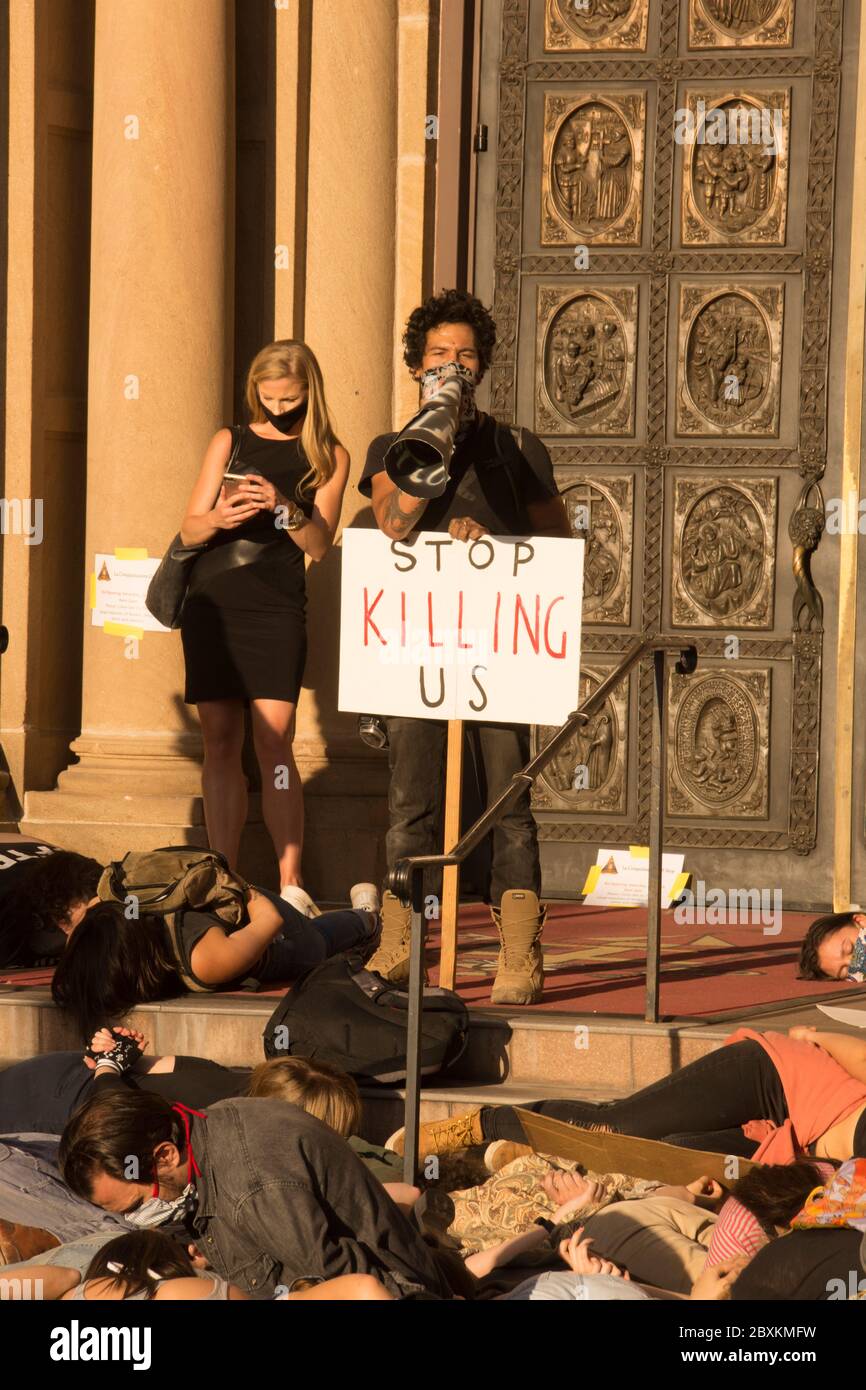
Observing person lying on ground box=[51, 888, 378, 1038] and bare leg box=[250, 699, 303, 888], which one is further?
bare leg box=[250, 699, 303, 888]

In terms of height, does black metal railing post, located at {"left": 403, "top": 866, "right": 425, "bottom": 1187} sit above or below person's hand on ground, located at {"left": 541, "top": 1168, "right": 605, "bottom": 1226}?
above

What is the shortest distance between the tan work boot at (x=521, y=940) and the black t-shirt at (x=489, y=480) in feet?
3.98

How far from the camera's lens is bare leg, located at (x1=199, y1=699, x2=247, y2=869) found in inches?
313

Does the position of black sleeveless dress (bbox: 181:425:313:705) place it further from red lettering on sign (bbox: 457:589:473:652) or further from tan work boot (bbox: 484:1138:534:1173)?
tan work boot (bbox: 484:1138:534:1173)

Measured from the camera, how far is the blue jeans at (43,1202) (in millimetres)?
4910

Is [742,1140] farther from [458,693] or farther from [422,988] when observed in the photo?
[458,693]

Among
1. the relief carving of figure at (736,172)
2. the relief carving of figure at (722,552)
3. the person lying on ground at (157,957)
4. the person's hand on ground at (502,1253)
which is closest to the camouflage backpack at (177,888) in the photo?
the person lying on ground at (157,957)

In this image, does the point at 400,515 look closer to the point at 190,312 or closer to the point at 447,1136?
the point at 447,1136

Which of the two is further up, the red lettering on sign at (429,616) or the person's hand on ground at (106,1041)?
the red lettering on sign at (429,616)

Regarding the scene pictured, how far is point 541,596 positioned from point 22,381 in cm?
347

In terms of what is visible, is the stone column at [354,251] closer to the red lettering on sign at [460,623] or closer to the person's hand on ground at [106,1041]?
the red lettering on sign at [460,623]

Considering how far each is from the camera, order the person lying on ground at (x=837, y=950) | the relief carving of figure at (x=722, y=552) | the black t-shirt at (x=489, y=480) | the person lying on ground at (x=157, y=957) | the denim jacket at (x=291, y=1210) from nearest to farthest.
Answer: the denim jacket at (x=291, y=1210) < the person lying on ground at (x=157, y=957) < the black t-shirt at (x=489, y=480) < the person lying on ground at (x=837, y=950) < the relief carving of figure at (x=722, y=552)

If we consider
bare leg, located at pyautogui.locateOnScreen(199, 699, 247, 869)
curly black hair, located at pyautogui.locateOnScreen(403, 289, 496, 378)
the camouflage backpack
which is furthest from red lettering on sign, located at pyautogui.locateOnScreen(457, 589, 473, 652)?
bare leg, located at pyautogui.locateOnScreen(199, 699, 247, 869)

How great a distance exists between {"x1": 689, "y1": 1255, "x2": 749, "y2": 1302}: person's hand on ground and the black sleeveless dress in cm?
366
